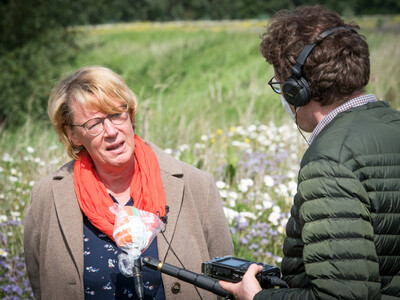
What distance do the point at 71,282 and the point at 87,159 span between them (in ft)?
2.32

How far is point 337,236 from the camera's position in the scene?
5.23ft

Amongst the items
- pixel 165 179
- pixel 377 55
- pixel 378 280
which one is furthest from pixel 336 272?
pixel 377 55

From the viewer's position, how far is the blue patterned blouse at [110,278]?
2.71m

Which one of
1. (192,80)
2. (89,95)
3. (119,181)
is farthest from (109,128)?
(192,80)

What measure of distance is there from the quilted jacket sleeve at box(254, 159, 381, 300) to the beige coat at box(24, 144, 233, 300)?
1.21 m

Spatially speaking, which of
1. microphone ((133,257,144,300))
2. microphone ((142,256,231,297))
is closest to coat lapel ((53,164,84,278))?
microphone ((133,257,144,300))

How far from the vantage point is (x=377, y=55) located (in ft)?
33.2

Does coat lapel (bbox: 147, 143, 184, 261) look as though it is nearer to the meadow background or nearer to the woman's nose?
the woman's nose

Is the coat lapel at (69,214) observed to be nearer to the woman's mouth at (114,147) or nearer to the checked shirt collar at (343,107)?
the woman's mouth at (114,147)

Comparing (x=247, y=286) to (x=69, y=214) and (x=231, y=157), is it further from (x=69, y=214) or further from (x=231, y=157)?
(x=231, y=157)

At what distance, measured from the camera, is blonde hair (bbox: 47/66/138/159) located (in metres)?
2.84

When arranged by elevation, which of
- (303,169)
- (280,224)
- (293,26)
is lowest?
(280,224)

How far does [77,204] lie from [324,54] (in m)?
1.63

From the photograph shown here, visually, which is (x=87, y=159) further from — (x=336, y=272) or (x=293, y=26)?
(x=336, y=272)
